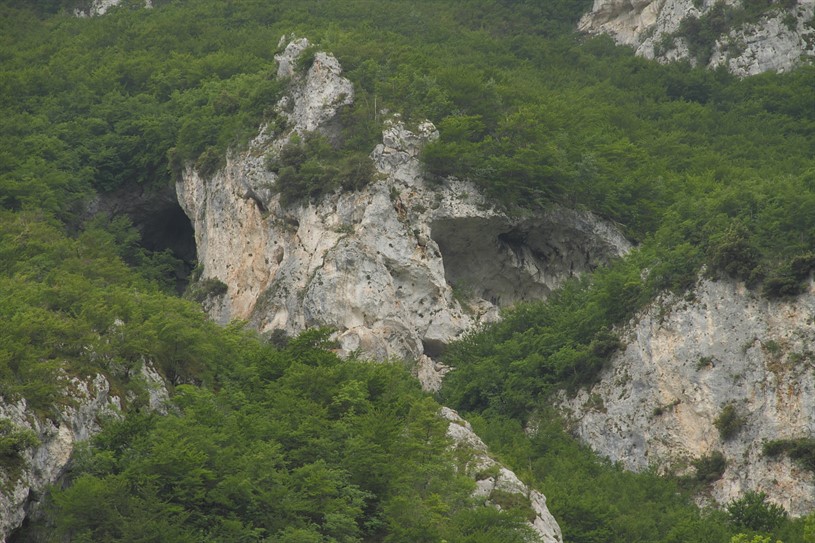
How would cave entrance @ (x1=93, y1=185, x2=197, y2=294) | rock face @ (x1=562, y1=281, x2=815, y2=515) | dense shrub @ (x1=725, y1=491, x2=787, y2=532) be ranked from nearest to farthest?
1. dense shrub @ (x1=725, y1=491, x2=787, y2=532)
2. rock face @ (x1=562, y1=281, x2=815, y2=515)
3. cave entrance @ (x1=93, y1=185, x2=197, y2=294)

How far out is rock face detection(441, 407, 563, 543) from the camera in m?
29.9

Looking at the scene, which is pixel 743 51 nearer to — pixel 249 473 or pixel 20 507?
pixel 249 473

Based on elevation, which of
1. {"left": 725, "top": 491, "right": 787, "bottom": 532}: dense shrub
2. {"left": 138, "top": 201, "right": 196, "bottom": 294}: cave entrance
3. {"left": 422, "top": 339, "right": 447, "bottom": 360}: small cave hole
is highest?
{"left": 725, "top": 491, "right": 787, "bottom": 532}: dense shrub

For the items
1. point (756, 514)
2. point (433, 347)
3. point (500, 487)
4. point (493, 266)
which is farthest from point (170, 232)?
point (756, 514)

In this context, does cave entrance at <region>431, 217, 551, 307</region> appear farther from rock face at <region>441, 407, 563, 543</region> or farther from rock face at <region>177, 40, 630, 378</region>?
rock face at <region>441, 407, 563, 543</region>

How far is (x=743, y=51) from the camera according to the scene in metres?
64.7

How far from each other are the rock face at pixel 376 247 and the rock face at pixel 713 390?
20.6 feet

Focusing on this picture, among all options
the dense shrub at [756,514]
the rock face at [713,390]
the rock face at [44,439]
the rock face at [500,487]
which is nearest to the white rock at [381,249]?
the rock face at [713,390]

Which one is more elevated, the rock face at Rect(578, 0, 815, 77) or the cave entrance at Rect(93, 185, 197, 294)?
the rock face at Rect(578, 0, 815, 77)

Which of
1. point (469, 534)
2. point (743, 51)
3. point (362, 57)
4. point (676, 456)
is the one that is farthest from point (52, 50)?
point (469, 534)

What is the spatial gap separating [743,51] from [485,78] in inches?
706

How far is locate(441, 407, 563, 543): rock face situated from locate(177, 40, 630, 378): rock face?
28.8ft

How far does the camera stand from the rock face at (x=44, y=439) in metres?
22.5

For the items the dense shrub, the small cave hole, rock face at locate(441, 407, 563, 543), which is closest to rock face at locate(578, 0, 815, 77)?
the small cave hole
